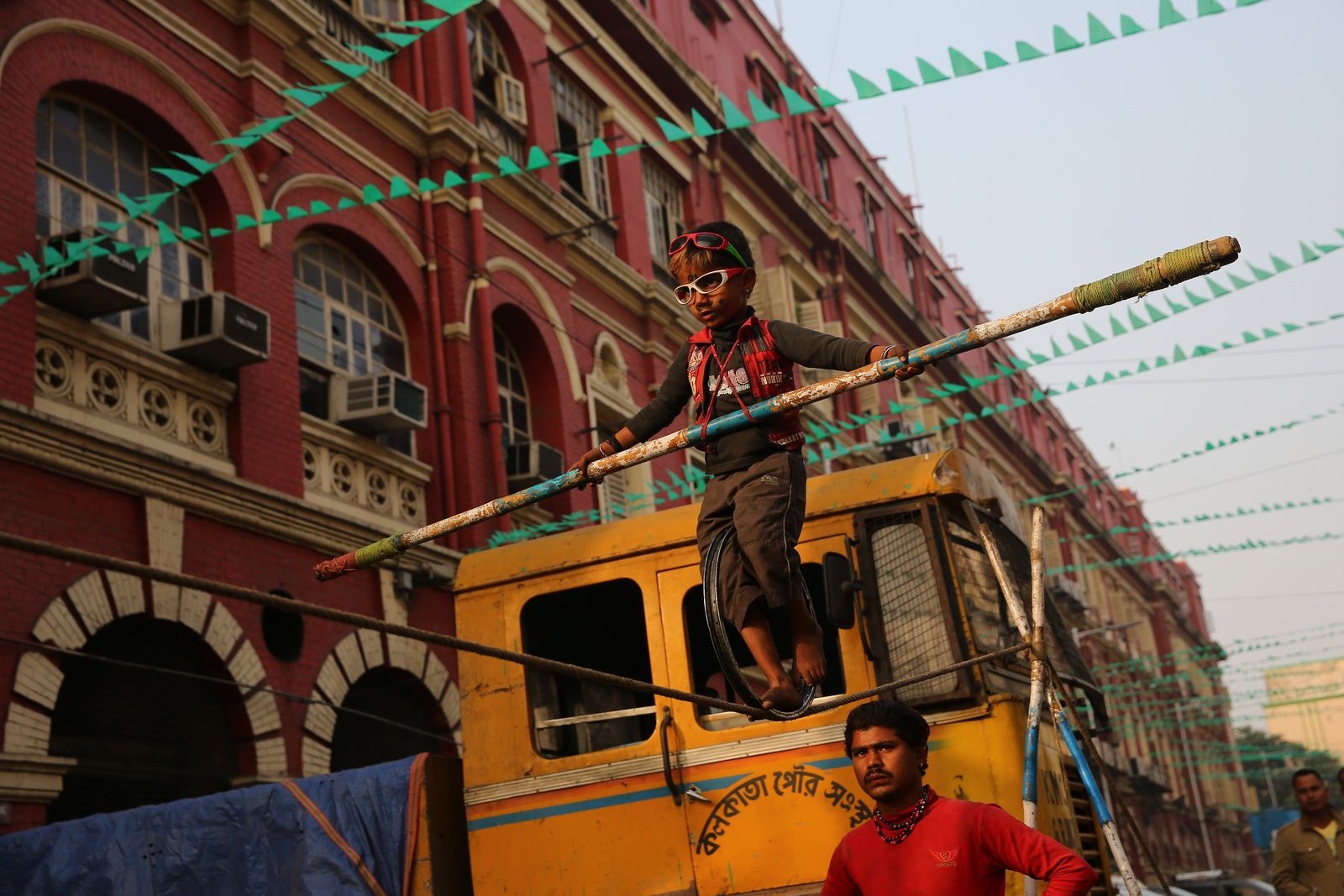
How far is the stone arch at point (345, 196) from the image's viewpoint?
13409 mm

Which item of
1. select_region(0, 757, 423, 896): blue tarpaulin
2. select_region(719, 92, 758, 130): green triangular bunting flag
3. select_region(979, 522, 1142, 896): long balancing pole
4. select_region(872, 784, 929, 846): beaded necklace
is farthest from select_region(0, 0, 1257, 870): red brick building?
select_region(872, 784, 929, 846): beaded necklace

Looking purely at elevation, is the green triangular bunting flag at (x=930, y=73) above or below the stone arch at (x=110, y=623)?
above

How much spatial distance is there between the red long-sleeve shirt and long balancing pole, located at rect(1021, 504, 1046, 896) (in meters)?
1.14

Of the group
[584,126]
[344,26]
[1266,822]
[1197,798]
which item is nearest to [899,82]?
[344,26]

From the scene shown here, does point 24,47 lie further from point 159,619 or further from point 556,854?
point 556,854

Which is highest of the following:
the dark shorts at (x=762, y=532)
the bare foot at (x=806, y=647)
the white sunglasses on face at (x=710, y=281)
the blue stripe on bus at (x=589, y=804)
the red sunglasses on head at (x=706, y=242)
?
the red sunglasses on head at (x=706, y=242)

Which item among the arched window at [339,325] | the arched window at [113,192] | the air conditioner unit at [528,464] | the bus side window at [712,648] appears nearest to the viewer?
the bus side window at [712,648]

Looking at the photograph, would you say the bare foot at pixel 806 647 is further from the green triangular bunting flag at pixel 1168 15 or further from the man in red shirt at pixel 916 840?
the green triangular bunting flag at pixel 1168 15

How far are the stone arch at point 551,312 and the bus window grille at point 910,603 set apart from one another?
34.5 feet

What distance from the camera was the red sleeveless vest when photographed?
503 centimetres

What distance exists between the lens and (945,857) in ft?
13.8

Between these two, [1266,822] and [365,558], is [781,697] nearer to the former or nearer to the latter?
[365,558]

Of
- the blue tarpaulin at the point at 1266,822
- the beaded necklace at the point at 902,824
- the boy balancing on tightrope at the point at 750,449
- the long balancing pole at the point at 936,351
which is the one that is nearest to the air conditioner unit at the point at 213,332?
the long balancing pole at the point at 936,351

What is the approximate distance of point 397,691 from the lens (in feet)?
47.1
